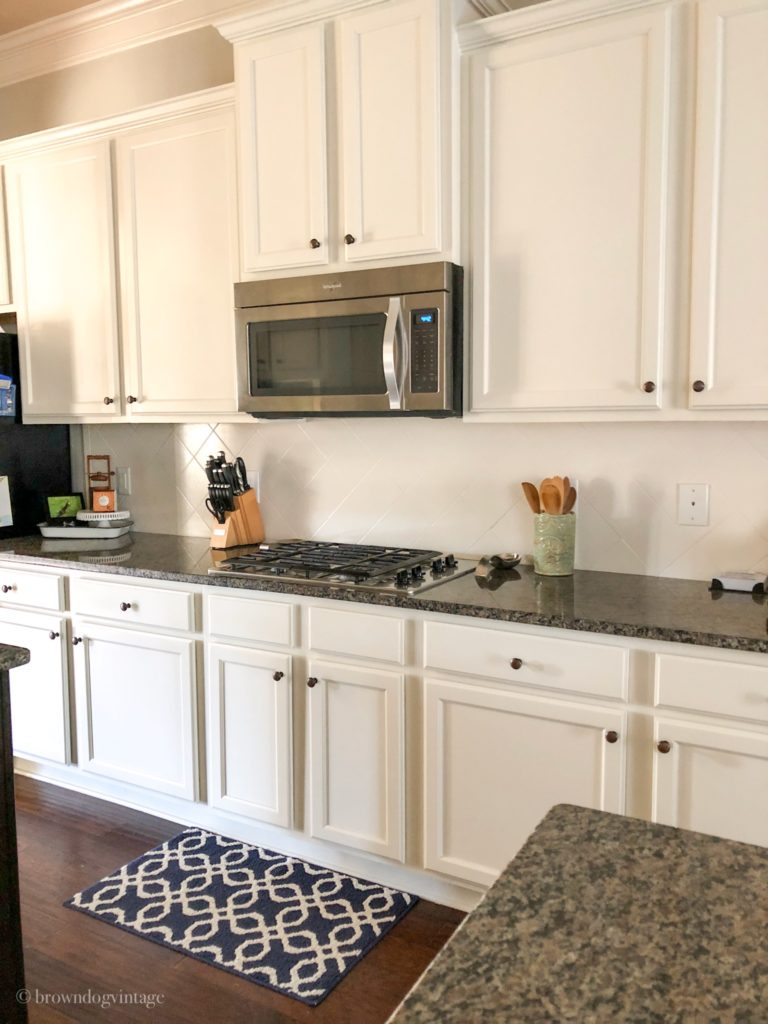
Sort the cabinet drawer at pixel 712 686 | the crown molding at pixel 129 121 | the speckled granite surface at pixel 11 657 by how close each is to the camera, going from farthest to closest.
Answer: the crown molding at pixel 129 121
the cabinet drawer at pixel 712 686
the speckled granite surface at pixel 11 657

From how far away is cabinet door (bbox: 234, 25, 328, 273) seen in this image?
99.0 inches

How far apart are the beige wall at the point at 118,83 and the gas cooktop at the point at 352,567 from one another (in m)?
1.85

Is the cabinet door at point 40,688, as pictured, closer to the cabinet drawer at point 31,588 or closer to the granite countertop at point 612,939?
the cabinet drawer at point 31,588

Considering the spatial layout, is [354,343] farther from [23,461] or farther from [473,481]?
[23,461]

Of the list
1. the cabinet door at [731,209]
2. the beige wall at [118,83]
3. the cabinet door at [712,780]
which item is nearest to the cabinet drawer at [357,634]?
the cabinet door at [712,780]

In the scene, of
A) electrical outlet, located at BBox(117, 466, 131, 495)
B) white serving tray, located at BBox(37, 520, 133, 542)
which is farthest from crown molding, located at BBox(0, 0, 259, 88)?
white serving tray, located at BBox(37, 520, 133, 542)

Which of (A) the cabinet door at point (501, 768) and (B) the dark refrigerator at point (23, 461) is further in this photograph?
(B) the dark refrigerator at point (23, 461)

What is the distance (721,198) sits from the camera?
2.07 meters

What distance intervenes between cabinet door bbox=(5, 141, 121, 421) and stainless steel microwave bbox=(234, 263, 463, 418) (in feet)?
2.47

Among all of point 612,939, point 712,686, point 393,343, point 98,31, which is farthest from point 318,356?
point 612,939

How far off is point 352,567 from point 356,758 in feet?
1.80

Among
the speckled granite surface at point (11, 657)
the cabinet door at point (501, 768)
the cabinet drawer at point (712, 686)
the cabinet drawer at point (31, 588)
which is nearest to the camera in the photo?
the speckled granite surface at point (11, 657)

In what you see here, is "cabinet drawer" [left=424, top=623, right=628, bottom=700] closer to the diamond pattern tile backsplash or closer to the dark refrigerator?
the diamond pattern tile backsplash

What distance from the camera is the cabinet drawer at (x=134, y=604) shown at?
106 inches
